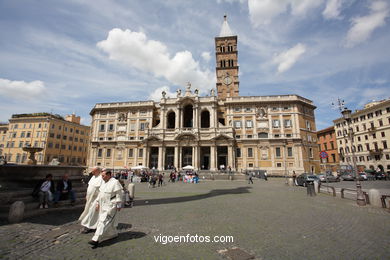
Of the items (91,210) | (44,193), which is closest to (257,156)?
(44,193)

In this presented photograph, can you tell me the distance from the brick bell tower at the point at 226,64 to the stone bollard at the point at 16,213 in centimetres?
4239

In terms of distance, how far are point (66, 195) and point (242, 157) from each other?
33076 mm

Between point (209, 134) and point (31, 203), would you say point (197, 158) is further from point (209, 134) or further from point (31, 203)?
point (31, 203)

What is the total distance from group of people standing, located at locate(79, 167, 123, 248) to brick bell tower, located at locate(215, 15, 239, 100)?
1669 inches

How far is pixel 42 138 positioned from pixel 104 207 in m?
54.3

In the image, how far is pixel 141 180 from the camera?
86.1 feet

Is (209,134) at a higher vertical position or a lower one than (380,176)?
higher

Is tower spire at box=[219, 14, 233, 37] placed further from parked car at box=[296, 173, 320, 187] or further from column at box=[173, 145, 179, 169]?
parked car at box=[296, 173, 320, 187]

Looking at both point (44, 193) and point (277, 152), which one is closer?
point (44, 193)

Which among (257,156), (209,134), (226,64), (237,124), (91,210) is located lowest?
(91,210)

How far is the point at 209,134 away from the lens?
37625mm

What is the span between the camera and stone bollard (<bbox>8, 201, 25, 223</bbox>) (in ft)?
20.2

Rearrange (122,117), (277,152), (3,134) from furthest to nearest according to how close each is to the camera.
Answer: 1. (3,134)
2. (122,117)
3. (277,152)

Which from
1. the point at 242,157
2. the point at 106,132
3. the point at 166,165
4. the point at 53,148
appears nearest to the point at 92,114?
the point at 106,132
